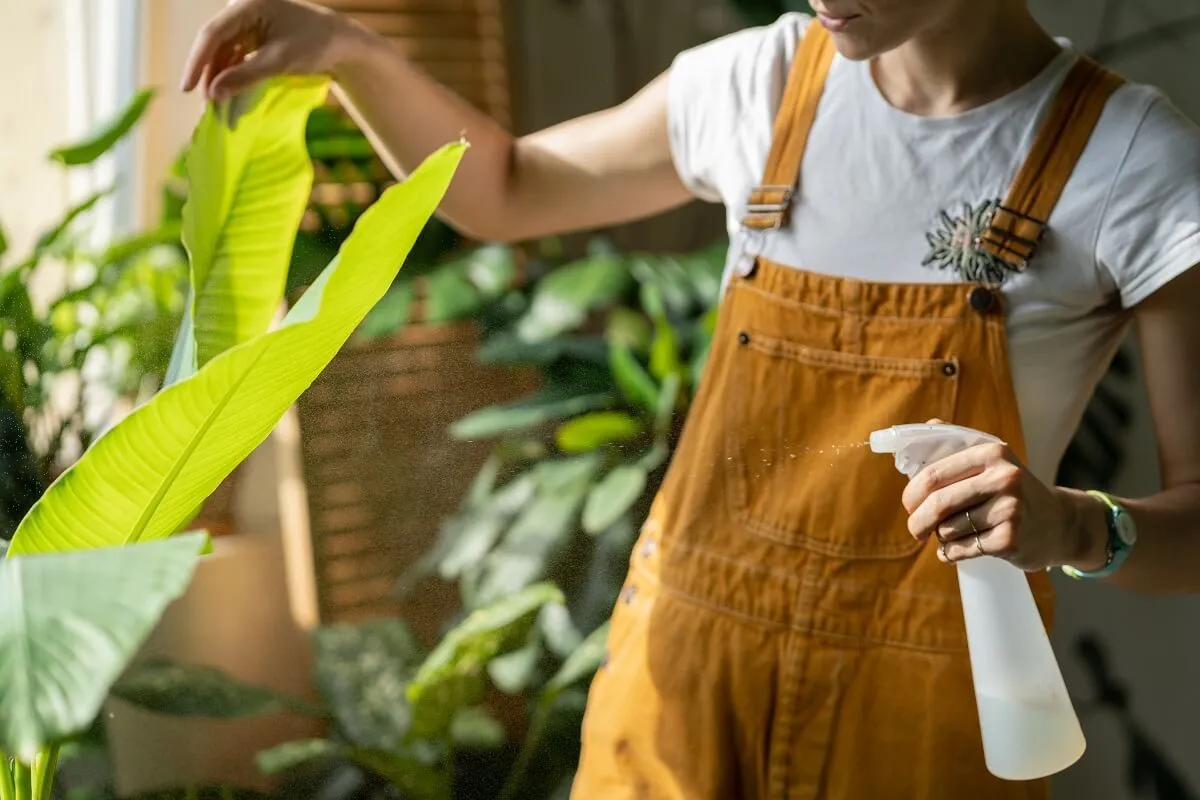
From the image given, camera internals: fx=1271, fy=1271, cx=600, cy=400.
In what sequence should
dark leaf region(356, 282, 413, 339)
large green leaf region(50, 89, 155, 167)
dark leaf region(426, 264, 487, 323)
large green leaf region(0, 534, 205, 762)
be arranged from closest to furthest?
large green leaf region(0, 534, 205, 762)
large green leaf region(50, 89, 155, 167)
dark leaf region(356, 282, 413, 339)
dark leaf region(426, 264, 487, 323)

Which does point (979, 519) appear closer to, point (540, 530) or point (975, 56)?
point (975, 56)

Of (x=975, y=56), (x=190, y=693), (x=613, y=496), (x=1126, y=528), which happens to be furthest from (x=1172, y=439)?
(x=190, y=693)

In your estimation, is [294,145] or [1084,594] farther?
[1084,594]

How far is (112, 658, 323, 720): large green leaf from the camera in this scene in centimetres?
67

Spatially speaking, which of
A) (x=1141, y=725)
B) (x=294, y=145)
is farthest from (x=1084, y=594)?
(x=294, y=145)

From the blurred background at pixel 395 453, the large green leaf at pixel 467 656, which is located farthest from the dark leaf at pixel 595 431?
the large green leaf at pixel 467 656

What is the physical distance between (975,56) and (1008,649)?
0.22 metres

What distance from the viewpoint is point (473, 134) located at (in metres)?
0.57

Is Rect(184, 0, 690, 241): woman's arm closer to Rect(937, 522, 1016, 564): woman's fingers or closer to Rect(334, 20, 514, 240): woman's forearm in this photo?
Rect(334, 20, 514, 240): woman's forearm

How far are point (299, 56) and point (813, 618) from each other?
1.00ft

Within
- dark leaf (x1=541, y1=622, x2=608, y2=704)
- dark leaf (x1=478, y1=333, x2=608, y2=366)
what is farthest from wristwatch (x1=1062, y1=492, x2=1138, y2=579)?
dark leaf (x1=478, y1=333, x2=608, y2=366)

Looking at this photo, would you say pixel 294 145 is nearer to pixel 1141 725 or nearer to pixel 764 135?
pixel 764 135

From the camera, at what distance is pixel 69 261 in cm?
91

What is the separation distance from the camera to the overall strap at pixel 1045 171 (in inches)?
18.1
